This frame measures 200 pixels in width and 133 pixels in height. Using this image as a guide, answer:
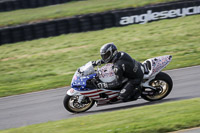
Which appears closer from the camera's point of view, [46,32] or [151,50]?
[151,50]

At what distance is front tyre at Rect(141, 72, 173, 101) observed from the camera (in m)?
8.70

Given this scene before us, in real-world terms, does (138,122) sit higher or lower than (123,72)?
lower

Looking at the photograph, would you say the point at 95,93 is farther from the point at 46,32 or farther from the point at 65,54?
the point at 46,32

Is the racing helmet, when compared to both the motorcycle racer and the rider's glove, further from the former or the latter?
the rider's glove

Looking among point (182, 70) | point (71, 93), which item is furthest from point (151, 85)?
point (182, 70)

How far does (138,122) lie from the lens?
675 cm

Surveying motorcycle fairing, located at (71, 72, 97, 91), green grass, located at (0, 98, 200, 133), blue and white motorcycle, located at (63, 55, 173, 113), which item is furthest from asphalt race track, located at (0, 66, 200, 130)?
green grass, located at (0, 98, 200, 133)

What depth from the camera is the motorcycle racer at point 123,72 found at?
321 inches

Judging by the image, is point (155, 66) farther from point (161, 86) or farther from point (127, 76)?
point (127, 76)

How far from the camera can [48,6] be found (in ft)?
89.2

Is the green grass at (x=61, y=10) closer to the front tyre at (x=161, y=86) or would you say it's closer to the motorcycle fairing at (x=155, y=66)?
the motorcycle fairing at (x=155, y=66)

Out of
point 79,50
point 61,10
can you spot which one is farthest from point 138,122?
point 61,10

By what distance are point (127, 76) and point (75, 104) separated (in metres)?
1.67

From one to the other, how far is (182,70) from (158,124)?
6.12 metres
